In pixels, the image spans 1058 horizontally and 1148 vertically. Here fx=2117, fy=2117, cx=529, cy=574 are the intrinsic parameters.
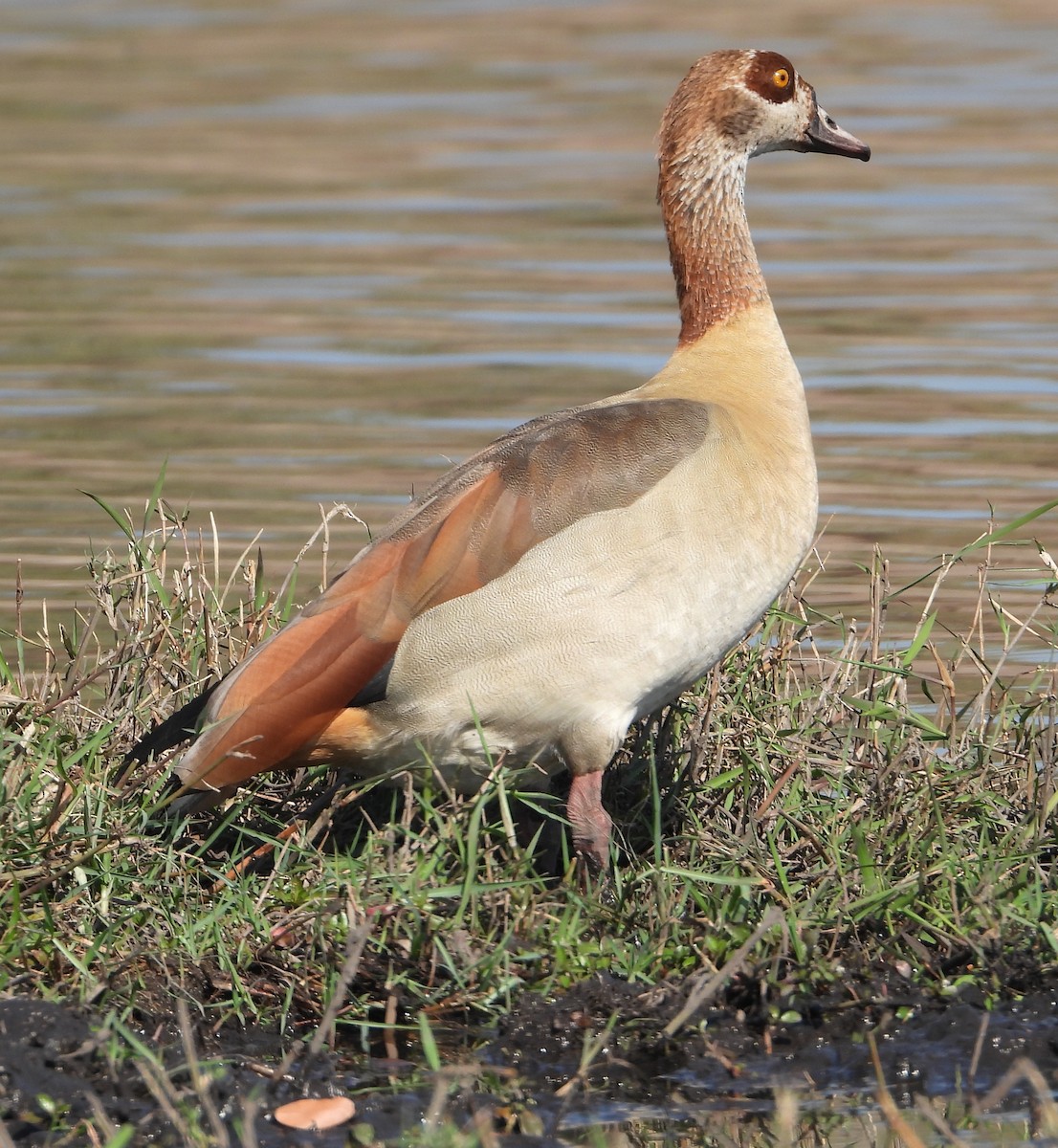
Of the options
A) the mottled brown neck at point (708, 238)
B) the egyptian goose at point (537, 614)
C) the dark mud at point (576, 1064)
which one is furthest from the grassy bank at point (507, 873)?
the mottled brown neck at point (708, 238)

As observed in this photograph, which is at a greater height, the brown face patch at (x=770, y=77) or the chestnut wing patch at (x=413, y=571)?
the brown face patch at (x=770, y=77)

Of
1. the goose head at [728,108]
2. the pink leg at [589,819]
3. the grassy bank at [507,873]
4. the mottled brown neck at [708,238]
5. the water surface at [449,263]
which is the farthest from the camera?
the water surface at [449,263]

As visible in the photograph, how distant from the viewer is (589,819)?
199 inches

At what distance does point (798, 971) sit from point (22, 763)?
189cm

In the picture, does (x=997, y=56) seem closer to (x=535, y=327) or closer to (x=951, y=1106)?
(x=535, y=327)

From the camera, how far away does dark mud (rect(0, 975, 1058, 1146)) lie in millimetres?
4133

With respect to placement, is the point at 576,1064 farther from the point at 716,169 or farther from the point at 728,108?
the point at 728,108

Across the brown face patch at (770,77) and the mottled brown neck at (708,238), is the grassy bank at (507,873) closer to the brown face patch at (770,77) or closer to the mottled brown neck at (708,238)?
the mottled brown neck at (708,238)

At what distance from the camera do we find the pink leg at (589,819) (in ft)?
16.6

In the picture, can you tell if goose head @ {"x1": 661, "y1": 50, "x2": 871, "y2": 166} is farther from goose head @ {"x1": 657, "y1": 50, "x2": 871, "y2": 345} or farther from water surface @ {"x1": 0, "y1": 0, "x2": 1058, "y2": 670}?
water surface @ {"x1": 0, "y1": 0, "x2": 1058, "y2": 670}

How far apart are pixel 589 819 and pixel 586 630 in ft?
1.61

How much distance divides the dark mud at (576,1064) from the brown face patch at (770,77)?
255 cm

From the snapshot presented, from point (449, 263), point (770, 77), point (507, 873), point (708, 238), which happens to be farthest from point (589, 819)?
point (449, 263)

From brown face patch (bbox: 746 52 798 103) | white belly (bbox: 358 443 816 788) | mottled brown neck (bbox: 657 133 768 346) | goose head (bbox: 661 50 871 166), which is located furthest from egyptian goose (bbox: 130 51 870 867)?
brown face patch (bbox: 746 52 798 103)
